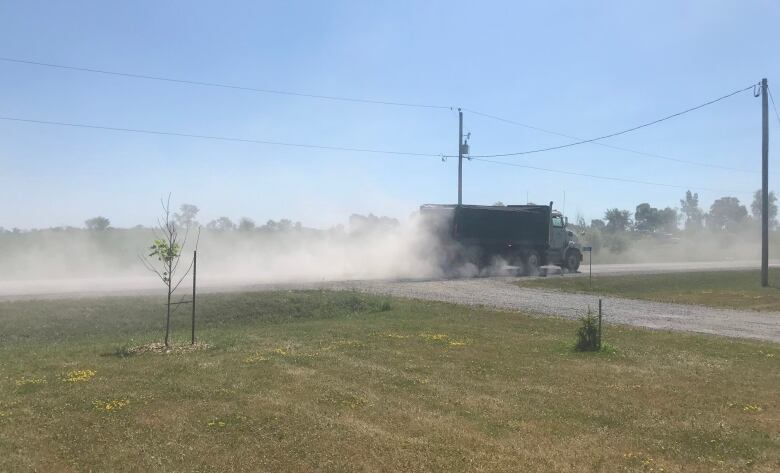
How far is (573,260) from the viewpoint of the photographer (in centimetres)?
3825

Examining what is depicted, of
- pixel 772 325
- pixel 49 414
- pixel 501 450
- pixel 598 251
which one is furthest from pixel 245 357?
pixel 598 251

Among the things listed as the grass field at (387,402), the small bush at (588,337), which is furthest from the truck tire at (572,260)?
the small bush at (588,337)

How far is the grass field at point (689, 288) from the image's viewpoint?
23.5 m

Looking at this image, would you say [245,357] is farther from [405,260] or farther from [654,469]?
[405,260]

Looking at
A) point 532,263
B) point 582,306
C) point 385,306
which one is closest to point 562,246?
point 532,263

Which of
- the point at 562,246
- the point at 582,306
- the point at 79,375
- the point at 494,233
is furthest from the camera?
the point at 562,246

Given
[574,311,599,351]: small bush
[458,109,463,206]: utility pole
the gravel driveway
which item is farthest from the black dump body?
[574,311,599,351]: small bush

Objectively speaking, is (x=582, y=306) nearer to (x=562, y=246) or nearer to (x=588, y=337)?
(x=588, y=337)

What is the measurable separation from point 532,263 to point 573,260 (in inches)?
182

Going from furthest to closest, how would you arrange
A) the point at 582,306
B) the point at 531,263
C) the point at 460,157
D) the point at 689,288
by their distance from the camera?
the point at 460,157, the point at 531,263, the point at 689,288, the point at 582,306

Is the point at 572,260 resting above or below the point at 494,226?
below

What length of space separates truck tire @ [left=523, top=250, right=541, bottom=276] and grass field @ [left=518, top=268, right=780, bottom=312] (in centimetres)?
→ 334

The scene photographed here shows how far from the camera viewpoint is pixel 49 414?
7.39m

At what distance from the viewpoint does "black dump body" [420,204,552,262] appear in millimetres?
33125
